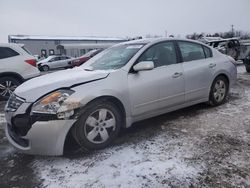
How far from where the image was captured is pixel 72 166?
135 inches

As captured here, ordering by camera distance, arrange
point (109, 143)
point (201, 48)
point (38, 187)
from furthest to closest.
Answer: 1. point (201, 48)
2. point (109, 143)
3. point (38, 187)

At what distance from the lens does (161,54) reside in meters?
4.75

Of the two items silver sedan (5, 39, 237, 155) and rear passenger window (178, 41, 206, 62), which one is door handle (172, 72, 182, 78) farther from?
rear passenger window (178, 41, 206, 62)

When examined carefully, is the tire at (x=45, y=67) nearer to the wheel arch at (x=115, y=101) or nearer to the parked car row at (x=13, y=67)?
the parked car row at (x=13, y=67)

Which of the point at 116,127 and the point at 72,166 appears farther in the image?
the point at 116,127

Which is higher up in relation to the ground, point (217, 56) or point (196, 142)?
point (217, 56)

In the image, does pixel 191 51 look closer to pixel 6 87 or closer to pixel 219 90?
pixel 219 90

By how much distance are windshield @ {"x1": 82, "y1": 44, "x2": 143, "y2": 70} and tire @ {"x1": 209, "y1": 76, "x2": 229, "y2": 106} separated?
1.86 metres

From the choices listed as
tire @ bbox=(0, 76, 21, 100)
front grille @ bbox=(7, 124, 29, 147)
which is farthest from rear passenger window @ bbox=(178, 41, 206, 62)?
tire @ bbox=(0, 76, 21, 100)

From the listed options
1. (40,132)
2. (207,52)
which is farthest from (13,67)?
(207,52)

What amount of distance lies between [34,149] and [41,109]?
0.50m

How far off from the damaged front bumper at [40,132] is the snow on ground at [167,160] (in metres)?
0.24

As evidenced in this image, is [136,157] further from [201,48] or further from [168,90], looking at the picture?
[201,48]

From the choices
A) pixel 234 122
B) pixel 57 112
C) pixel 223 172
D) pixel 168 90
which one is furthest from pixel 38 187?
pixel 234 122
